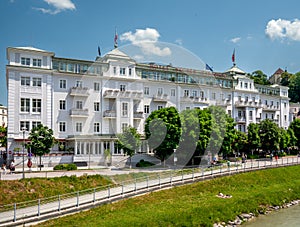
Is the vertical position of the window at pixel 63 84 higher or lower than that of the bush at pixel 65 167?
higher

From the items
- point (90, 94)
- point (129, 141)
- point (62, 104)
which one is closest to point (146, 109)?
point (90, 94)

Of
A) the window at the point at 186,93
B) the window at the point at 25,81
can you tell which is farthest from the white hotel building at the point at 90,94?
the window at the point at 186,93

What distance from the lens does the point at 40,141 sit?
40531 millimetres

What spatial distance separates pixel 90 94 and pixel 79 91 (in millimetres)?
1925

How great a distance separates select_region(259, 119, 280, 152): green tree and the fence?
15808 mm

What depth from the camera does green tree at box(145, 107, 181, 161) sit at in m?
44.0

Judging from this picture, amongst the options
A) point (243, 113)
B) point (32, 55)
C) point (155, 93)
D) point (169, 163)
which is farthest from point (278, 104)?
point (32, 55)

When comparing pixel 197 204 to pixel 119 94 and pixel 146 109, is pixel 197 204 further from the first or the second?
pixel 146 109

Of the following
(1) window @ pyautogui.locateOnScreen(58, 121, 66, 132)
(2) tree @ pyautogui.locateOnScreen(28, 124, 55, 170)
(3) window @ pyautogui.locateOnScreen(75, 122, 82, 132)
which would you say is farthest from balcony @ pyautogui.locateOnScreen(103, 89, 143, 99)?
(2) tree @ pyautogui.locateOnScreen(28, 124, 55, 170)

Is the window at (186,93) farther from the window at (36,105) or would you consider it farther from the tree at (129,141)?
the window at (36,105)

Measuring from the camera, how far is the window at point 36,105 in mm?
46700

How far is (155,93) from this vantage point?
190 ft

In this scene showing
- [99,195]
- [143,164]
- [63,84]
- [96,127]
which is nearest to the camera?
[99,195]

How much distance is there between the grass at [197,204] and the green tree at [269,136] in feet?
53.1
